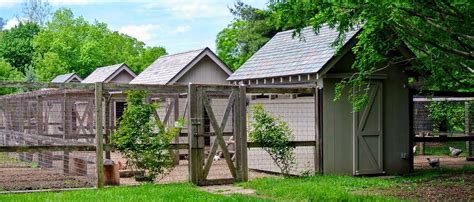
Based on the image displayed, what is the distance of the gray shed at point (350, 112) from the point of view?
45.1 ft

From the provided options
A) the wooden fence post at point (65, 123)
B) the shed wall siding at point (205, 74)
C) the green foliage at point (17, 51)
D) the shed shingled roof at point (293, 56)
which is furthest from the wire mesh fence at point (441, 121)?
the green foliage at point (17, 51)

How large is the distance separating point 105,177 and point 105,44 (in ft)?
157

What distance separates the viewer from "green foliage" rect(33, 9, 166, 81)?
52.8 meters

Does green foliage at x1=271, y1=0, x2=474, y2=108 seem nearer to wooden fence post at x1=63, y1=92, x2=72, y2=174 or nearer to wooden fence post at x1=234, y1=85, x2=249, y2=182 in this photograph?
wooden fence post at x1=234, y1=85, x2=249, y2=182

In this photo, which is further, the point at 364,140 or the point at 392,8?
the point at 364,140

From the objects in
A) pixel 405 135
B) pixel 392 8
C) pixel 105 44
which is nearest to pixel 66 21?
pixel 105 44

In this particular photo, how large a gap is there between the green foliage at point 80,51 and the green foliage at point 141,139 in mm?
40507

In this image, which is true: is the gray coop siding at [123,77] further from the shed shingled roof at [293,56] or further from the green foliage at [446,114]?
the green foliage at [446,114]

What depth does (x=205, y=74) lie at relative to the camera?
76.7 ft

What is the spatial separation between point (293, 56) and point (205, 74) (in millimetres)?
8480

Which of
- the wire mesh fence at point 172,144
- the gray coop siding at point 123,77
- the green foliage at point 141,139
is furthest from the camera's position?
the gray coop siding at point 123,77

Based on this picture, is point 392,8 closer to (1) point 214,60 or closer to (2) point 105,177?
(2) point 105,177

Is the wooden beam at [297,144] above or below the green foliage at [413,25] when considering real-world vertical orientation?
below

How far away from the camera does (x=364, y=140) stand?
14.1m
